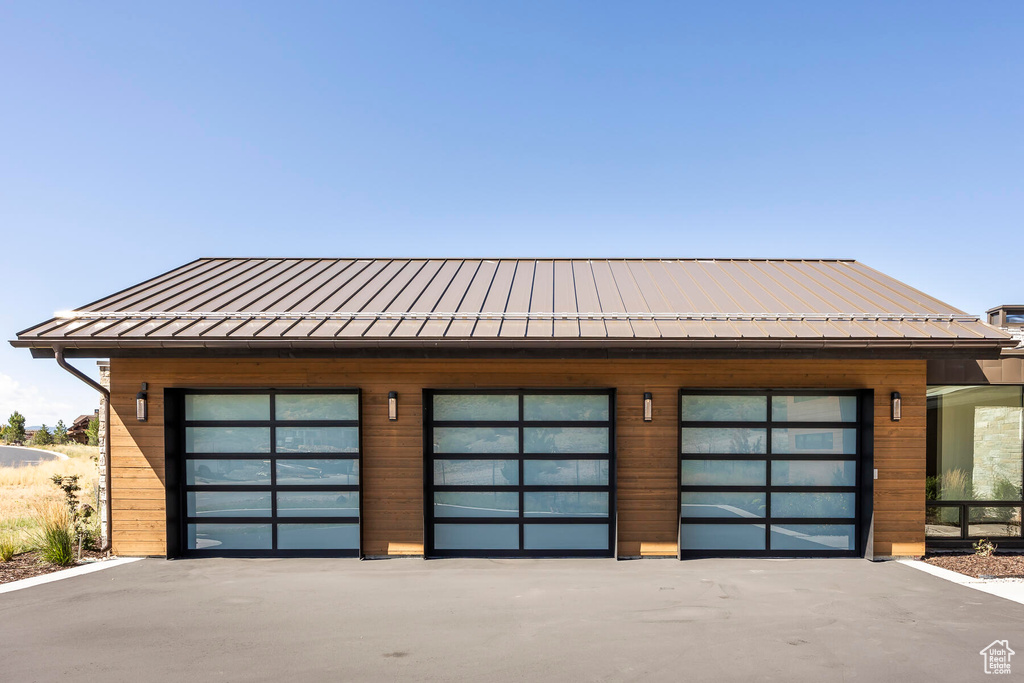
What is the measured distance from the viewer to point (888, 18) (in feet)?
38.0

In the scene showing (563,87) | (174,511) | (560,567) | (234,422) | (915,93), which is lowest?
(560,567)

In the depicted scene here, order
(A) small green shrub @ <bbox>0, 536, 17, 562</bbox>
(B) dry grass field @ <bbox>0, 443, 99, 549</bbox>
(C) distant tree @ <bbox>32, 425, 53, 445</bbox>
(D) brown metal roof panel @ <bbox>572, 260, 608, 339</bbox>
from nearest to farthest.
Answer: (D) brown metal roof panel @ <bbox>572, 260, 608, 339</bbox>
(A) small green shrub @ <bbox>0, 536, 17, 562</bbox>
(B) dry grass field @ <bbox>0, 443, 99, 549</bbox>
(C) distant tree @ <bbox>32, 425, 53, 445</bbox>

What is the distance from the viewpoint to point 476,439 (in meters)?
7.87

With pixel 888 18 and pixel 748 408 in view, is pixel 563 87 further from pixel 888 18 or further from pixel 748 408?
pixel 748 408

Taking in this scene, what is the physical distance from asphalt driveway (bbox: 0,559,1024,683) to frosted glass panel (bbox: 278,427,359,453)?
1.61m

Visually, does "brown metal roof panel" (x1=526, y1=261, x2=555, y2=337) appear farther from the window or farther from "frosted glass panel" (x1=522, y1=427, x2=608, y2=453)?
the window

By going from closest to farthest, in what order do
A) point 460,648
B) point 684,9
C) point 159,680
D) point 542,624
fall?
point 159,680 < point 460,648 < point 542,624 < point 684,9

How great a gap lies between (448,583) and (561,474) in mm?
2209

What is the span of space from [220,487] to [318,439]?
164 cm

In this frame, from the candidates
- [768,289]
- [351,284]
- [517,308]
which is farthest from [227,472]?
[768,289]

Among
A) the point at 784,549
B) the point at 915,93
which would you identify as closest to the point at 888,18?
the point at 915,93

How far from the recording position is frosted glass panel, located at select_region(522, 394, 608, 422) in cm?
782

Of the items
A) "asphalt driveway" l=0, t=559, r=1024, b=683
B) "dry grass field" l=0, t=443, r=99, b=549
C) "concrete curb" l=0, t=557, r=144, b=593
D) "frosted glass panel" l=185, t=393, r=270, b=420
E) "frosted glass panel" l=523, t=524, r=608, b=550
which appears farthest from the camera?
"dry grass field" l=0, t=443, r=99, b=549

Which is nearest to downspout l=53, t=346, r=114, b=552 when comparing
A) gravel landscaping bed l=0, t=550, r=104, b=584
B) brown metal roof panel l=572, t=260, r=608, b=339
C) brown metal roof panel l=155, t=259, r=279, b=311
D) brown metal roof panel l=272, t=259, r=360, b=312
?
gravel landscaping bed l=0, t=550, r=104, b=584
